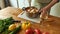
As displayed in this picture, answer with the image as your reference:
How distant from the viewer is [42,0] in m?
1.84

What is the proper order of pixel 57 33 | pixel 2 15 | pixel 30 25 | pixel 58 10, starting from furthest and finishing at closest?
pixel 58 10
pixel 2 15
pixel 30 25
pixel 57 33

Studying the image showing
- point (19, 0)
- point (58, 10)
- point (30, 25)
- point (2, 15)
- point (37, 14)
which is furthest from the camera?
point (19, 0)

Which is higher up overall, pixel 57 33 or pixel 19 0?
pixel 19 0

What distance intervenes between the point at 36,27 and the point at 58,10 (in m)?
0.87

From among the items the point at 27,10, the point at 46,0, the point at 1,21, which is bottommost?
the point at 1,21

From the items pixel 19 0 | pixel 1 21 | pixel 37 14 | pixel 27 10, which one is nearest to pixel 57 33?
pixel 37 14

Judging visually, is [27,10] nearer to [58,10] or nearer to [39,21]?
[39,21]

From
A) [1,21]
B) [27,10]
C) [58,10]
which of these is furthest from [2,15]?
[58,10]

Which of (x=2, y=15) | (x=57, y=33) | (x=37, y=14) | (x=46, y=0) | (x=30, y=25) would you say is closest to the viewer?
(x=57, y=33)

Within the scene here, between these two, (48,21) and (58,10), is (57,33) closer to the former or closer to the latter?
(48,21)

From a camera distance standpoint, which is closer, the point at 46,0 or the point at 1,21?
the point at 1,21

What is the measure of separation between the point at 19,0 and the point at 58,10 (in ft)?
3.12

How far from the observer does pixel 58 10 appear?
2088 millimetres

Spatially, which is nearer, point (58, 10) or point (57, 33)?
point (57, 33)
